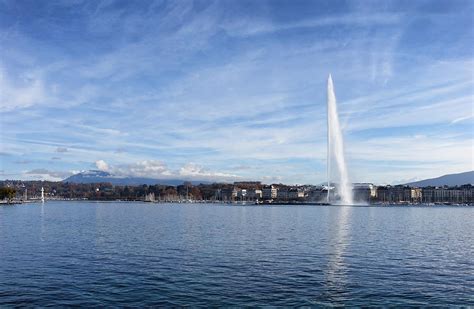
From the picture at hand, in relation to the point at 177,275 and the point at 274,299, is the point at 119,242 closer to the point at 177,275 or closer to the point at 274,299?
the point at 177,275

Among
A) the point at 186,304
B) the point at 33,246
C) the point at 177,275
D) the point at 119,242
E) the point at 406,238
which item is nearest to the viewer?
the point at 186,304

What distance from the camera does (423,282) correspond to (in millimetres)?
25422

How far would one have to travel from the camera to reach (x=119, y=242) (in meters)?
43.3

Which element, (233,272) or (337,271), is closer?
(233,272)

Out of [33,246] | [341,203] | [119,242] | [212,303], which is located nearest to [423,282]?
[212,303]

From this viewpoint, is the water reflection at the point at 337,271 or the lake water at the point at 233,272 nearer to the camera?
the lake water at the point at 233,272

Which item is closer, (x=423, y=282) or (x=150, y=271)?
(x=423, y=282)

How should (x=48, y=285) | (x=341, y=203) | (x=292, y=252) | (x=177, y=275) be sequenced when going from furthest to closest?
(x=341, y=203), (x=292, y=252), (x=177, y=275), (x=48, y=285)

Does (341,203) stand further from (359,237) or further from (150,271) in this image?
(150,271)

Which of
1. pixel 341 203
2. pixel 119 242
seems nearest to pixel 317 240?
pixel 119 242

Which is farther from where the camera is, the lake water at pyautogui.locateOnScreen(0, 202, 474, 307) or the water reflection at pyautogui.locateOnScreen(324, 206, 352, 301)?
the water reflection at pyautogui.locateOnScreen(324, 206, 352, 301)

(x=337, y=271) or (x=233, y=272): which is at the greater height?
(x=233, y=272)

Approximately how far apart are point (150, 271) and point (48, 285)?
5.94m

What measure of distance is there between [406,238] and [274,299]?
31933 mm
